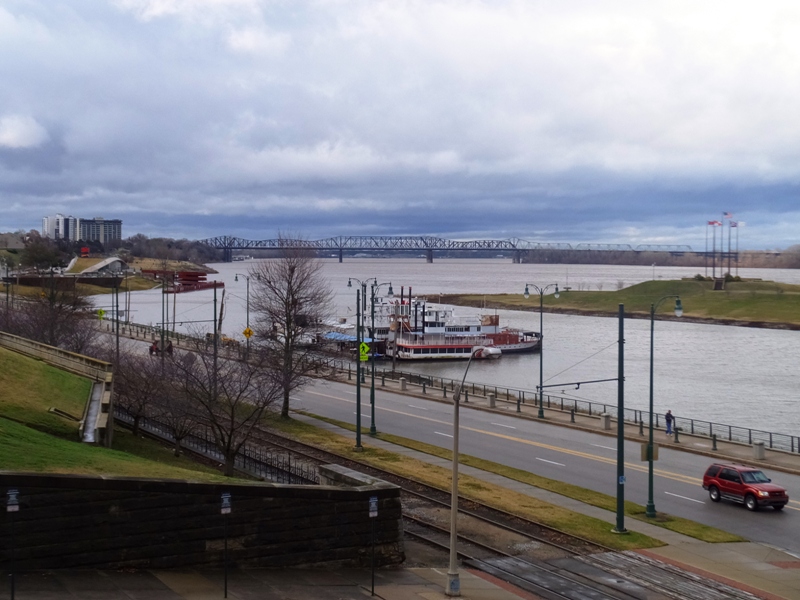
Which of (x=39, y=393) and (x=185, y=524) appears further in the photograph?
(x=39, y=393)

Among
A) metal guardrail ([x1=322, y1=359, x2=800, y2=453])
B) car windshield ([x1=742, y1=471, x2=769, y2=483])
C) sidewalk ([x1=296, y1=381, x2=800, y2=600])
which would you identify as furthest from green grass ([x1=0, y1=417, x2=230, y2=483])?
metal guardrail ([x1=322, y1=359, x2=800, y2=453])

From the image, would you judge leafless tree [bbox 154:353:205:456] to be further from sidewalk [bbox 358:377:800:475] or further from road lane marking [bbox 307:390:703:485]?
sidewalk [bbox 358:377:800:475]

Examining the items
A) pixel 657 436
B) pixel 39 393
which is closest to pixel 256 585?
pixel 39 393

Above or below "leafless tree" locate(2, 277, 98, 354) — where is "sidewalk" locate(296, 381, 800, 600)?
below

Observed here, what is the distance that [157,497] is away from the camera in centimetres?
1627

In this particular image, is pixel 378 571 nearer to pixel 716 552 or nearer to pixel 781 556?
pixel 716 552

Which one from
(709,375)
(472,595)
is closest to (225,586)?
(472,595)

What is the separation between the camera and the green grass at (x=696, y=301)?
15150 centimetres

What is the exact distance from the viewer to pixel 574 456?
37688mm

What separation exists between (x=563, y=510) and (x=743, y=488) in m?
6.70

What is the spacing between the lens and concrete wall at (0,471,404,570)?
14.8m

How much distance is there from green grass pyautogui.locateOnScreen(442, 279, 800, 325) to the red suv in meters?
121

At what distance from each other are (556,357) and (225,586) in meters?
85.8

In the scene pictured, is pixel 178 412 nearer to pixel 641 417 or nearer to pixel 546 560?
pixel 546 560
